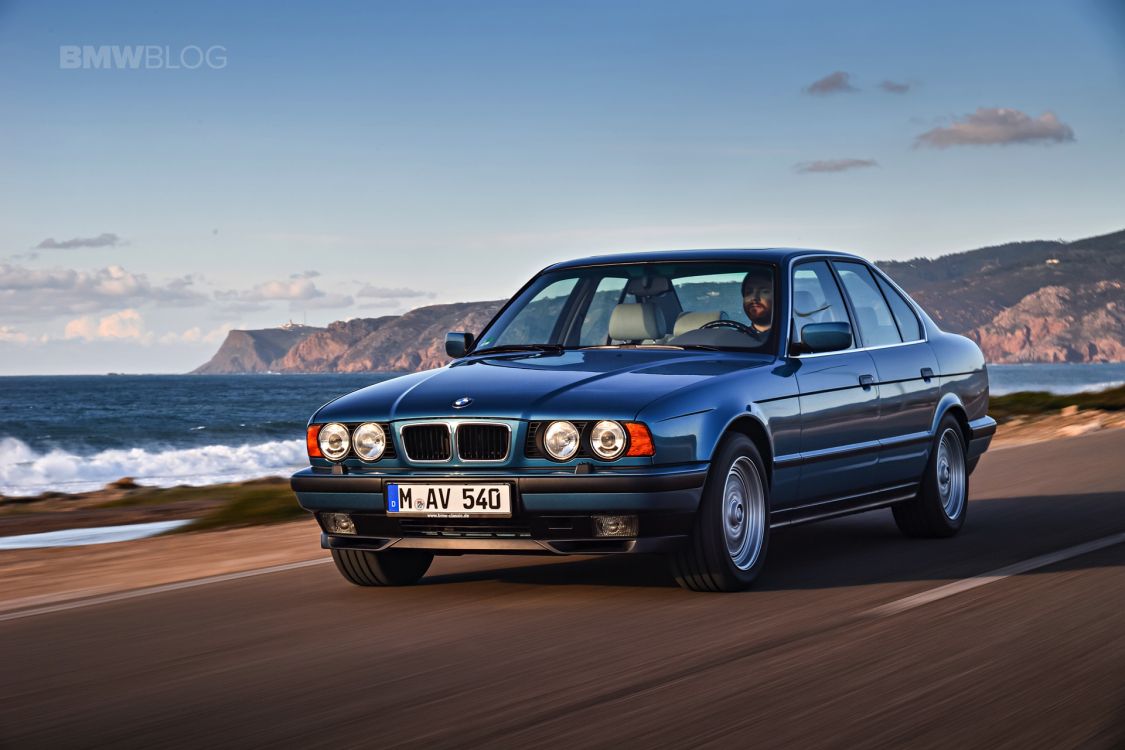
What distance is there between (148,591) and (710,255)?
11.3 ft

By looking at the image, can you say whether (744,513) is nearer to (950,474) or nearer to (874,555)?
(874,555)

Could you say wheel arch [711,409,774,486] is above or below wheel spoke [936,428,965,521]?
above

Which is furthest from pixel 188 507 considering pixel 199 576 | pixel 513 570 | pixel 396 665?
pixel 396 665

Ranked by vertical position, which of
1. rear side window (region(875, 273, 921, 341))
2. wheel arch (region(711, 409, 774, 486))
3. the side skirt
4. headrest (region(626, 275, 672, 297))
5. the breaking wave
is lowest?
the breaking wave

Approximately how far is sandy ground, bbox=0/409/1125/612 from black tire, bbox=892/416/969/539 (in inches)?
138

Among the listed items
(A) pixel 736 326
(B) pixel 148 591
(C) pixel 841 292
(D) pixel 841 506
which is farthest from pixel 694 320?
(B) pixel 148 591

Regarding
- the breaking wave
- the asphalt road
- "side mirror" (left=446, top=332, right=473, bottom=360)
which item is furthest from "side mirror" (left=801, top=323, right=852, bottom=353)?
the breaking wave

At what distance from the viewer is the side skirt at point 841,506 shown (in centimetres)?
725

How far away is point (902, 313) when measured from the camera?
8.99 metres

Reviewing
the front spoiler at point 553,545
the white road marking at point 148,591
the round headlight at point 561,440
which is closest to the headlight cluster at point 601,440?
the round headlight at point 561,440

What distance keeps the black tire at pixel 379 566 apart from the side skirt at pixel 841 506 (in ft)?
5.72

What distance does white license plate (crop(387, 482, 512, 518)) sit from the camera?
6348 millimetres

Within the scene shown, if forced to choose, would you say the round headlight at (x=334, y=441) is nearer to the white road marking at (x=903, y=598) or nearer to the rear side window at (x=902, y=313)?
the white road marking at (x=903, y=598)

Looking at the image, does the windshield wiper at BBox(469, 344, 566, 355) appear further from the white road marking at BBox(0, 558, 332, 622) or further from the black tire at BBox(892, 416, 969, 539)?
the black tire at BBox(892, 416, 969, 539)
